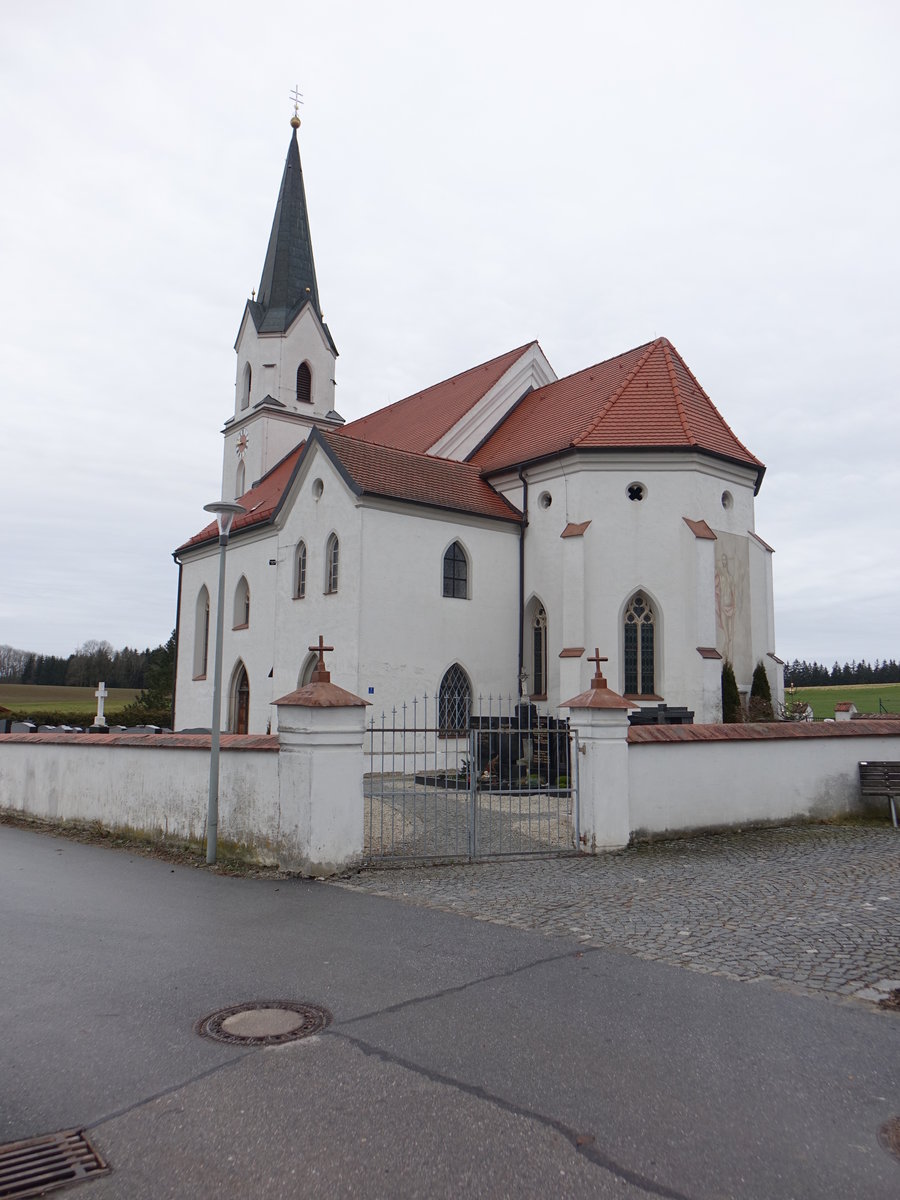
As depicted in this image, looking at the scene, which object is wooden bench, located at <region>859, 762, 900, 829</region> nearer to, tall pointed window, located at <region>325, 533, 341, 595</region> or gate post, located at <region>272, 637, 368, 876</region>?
gate post, located at <region>272, 637, 368, 876</region>

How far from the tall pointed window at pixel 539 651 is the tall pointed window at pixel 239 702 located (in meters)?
9.53

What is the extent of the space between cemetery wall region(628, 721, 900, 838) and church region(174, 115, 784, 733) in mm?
6756

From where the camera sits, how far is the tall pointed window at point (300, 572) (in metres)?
22.5

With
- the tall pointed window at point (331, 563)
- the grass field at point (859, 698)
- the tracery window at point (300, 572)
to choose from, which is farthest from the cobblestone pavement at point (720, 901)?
the grass field at point (859, 698)

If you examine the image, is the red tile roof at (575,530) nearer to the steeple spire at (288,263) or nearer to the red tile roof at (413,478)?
the red tile roof at (413,478)

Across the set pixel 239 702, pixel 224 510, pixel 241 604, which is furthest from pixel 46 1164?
pixel 241 604

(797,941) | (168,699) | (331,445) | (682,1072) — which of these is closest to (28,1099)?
(682,1072)

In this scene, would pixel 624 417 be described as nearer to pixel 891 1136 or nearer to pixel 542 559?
pixel 542 559

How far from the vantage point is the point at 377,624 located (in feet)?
64.8

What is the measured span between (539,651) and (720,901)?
1458cm

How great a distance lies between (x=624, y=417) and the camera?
2188 centimetres

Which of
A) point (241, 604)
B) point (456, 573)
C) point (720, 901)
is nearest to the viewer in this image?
point (720, 901)

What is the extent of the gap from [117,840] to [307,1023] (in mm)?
8466

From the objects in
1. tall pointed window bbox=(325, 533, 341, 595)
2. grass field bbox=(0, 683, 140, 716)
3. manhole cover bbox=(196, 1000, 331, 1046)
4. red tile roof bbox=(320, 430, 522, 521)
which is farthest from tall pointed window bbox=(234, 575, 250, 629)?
grass field bbox=(0, 683, 140, 716)
